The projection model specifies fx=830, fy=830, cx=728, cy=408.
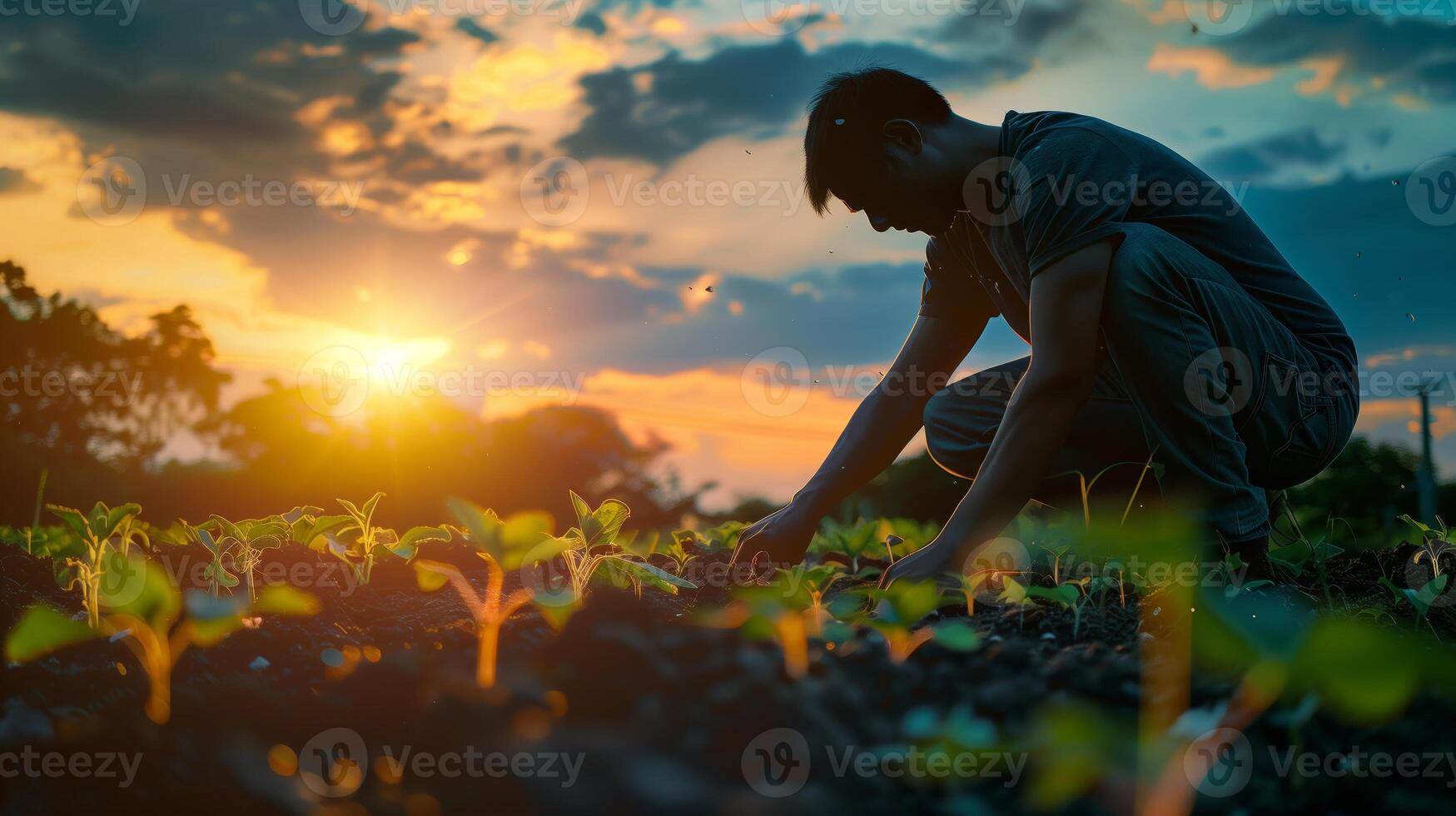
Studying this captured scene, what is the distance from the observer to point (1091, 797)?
33.6 inches

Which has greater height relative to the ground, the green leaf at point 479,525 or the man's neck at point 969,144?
Answer: the man's neck at point 969,144

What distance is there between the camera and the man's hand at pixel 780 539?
249 cm

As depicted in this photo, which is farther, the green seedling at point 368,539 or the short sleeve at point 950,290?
the short sleeve at point 950,290

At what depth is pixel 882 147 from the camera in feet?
7.88

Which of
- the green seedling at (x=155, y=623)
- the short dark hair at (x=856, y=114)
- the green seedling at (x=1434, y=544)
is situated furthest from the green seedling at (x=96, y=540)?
the green seedling at (x=1434, y=544)

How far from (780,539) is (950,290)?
106cm

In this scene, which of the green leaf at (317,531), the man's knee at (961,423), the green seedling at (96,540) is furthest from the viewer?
the man's knee at (961,423)

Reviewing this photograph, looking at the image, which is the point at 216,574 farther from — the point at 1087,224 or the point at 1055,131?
the point at 1055,131

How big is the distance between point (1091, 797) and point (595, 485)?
7787 mm

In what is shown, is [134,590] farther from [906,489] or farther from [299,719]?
[906,489]

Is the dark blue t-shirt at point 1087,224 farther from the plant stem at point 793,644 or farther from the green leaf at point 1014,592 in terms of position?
the plant stem at point 793,644

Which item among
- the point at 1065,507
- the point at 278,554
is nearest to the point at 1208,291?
the point at 1065,507

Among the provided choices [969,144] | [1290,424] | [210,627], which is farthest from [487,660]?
[1290,424]

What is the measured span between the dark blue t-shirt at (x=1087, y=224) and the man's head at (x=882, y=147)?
0.20 meters
